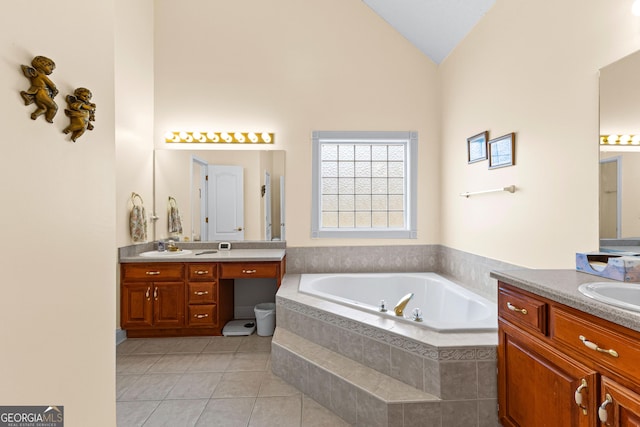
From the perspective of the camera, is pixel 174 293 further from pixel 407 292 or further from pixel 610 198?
pixel 610 198

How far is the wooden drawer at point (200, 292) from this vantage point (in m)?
2.95

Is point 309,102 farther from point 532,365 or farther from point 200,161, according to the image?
point 532,365

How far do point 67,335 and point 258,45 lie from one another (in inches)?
130

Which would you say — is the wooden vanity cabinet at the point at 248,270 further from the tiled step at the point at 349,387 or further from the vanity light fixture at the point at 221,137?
the vanity light fixture at the point at 221,137

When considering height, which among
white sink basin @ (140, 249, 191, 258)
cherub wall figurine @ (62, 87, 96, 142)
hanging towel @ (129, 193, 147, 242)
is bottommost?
white sink basin @ (140, 249, 191, 258)

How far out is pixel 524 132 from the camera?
6.81ft

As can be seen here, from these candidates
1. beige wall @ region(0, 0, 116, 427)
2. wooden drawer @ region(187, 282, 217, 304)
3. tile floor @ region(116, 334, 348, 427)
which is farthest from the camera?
wooden drawer @ region(187, 282, 217, 304)

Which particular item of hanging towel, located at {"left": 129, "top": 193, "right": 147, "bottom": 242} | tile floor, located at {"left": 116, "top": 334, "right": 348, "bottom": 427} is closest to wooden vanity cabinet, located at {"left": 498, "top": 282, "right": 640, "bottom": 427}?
tile floor, located at {"left": 116, "top": 334, "right": 348, "bottom": 427}

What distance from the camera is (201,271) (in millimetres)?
2953

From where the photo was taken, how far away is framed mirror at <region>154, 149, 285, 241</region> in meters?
3.39

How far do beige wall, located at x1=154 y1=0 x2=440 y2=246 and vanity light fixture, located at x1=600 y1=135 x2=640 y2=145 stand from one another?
191 cm

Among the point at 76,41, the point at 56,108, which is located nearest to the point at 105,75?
the point at 76,41

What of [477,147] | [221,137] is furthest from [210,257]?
[477,147]

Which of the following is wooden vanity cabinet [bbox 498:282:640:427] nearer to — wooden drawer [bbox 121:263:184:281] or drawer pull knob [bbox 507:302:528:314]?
drawer pull knob [bbox 507:302:528:314]
